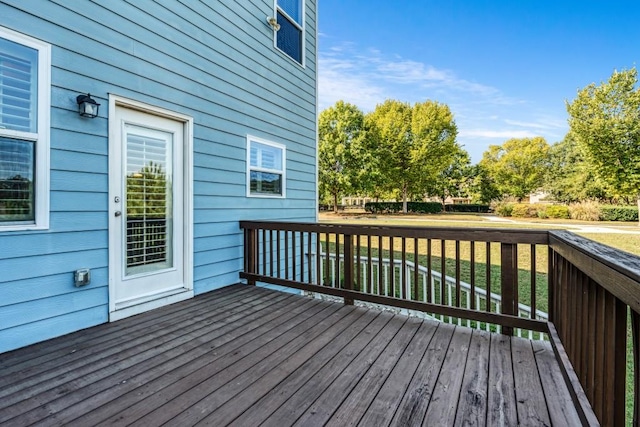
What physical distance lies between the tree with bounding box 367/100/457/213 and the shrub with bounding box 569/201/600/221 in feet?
28.6

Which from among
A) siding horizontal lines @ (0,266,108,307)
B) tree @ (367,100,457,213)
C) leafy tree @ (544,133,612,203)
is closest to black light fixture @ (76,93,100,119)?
siding horizontal lines @ (0,266,108,307)

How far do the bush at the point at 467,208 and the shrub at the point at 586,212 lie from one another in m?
8.96

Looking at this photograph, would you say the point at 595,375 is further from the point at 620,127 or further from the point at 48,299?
the point at 620,127

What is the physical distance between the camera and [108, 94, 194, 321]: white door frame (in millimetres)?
2619

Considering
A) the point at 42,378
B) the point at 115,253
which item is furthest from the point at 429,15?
the point at 42,378

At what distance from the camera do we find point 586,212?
17078 millimetres

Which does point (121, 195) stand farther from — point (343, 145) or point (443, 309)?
point (343, 145)

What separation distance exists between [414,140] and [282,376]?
2361 centimetres

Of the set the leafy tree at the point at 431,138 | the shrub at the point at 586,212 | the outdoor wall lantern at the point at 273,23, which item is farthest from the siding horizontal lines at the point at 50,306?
the leafy tree at the point at 431,138

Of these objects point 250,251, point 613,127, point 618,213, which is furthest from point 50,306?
point 618,213

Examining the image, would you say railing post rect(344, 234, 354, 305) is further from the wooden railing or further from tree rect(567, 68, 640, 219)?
tree rect(567, 68, 640, 219)

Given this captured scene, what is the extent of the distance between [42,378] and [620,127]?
1944 cm

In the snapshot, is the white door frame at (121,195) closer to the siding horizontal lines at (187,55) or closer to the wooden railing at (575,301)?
the siding horizontal lines at (187,55)

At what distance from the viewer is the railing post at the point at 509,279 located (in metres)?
2.37
